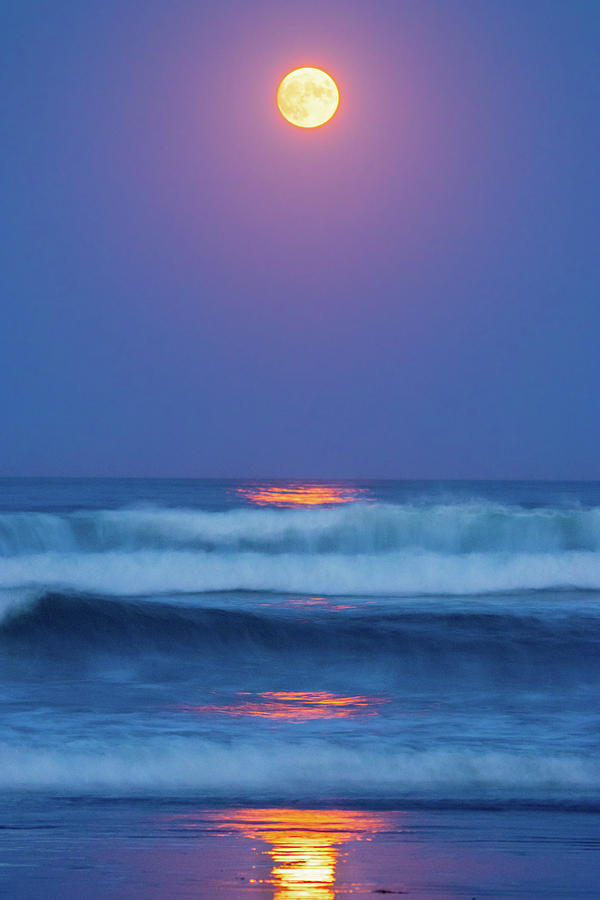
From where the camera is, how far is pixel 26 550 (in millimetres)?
15992

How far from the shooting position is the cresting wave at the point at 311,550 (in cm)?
1391

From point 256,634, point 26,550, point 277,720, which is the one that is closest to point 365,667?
point 256,634

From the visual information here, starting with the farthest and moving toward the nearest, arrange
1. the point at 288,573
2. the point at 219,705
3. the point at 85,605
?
the point at 288,573 → the point at 85,605 → the point at 219,705

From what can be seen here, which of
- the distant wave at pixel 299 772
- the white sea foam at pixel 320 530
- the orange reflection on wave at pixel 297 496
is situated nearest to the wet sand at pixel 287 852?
the distant wave at pixel 299 772

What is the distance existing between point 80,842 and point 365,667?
172 inches

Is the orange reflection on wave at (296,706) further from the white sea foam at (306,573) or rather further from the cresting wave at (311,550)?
the cresting wave at (311,550)

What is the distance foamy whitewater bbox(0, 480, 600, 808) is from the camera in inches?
193

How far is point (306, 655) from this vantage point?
27.8ft

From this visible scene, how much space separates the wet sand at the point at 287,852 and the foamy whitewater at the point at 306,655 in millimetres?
320

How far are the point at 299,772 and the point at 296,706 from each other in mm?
1497

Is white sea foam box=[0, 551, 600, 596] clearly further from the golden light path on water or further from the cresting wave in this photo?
the golden light path on water

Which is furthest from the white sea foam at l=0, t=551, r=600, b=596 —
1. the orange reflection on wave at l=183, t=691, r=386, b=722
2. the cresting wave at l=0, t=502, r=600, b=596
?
the orange reflection on wave at l=183, t=691, r=386, b=722

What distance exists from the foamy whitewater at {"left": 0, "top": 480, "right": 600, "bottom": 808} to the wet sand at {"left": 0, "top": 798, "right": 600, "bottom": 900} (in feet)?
1.05

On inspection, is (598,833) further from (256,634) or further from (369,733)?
(256,634)
